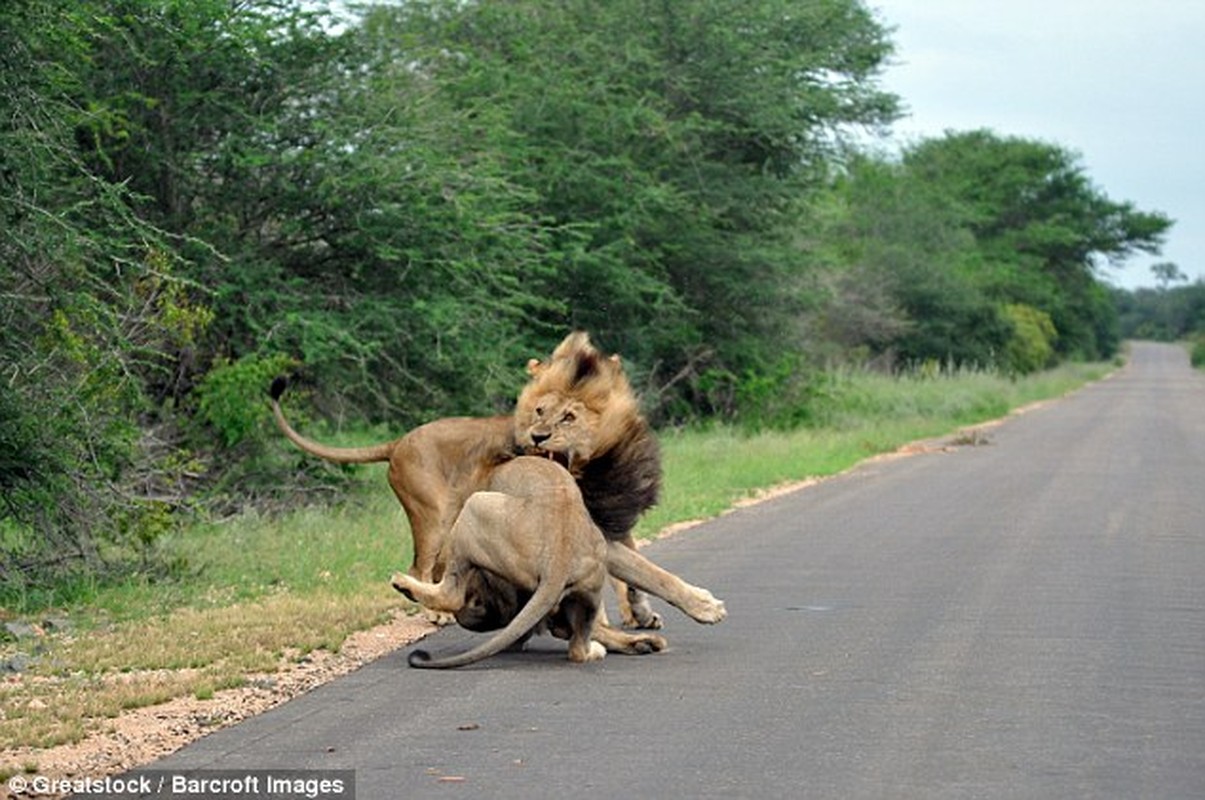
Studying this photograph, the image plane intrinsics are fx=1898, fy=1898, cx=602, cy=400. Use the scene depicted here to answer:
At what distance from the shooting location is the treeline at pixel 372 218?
40.0ft

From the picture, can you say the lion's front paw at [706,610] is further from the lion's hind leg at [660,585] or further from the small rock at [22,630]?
the small rock at [22,630]

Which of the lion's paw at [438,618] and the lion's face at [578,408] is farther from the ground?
the lion's face at [578,408]

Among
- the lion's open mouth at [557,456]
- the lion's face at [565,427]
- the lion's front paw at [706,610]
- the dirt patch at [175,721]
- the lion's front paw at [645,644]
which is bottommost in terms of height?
the dirt patch at [175,721]

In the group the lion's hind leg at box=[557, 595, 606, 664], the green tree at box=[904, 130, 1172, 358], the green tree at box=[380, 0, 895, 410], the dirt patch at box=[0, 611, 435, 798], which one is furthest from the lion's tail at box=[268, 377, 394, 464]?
the green tree at box=[904, 130, 1172, 358]

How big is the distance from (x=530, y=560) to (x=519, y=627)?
0.35m

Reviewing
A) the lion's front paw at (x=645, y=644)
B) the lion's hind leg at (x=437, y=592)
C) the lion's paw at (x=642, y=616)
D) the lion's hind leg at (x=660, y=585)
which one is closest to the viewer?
the lion's hind leg at (x=437, y=592)

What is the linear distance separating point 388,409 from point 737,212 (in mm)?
12309

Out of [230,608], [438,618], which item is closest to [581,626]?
[438,618]

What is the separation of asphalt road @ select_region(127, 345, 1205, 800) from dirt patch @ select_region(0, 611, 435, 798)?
0.54 ft

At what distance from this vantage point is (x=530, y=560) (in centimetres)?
866

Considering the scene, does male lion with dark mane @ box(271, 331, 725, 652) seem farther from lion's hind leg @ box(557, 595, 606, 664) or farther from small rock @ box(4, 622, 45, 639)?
small rock @ box(4, 622, 45, 639)

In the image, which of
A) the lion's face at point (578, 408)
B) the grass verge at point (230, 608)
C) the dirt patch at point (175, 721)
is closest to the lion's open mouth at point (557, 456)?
the lion's face at point (578, 408)

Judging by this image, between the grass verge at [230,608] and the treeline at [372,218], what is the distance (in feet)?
2.47

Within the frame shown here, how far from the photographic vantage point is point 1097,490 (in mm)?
19828
